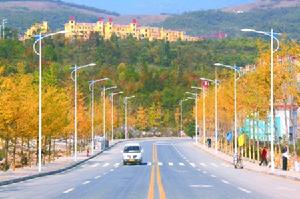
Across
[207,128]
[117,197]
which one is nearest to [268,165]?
[117,197]

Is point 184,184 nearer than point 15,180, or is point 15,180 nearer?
point 184,184

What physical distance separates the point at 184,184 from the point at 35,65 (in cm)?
12318

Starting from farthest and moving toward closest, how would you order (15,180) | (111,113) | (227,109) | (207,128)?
(111,113) < (207,128) < (227,109) < (15,180)

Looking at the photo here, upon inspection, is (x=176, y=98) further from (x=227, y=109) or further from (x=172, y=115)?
(x=227, y=109)

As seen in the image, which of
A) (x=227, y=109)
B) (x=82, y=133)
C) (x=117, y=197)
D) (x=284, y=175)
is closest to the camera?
(x=117, y=197)

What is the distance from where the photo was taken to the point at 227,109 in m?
87.1

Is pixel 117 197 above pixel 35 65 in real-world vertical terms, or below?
below

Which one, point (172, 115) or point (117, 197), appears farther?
point (172, 115)

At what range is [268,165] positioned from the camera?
2438 inches

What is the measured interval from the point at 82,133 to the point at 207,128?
108ft

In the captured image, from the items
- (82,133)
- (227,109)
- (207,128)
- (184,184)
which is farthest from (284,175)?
(207,128)

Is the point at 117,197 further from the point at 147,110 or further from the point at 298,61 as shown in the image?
the point at 147,110

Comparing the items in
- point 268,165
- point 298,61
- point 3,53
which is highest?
point 3,53

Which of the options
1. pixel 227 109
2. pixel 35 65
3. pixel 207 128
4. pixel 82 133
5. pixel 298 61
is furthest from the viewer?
pixel 35 65
